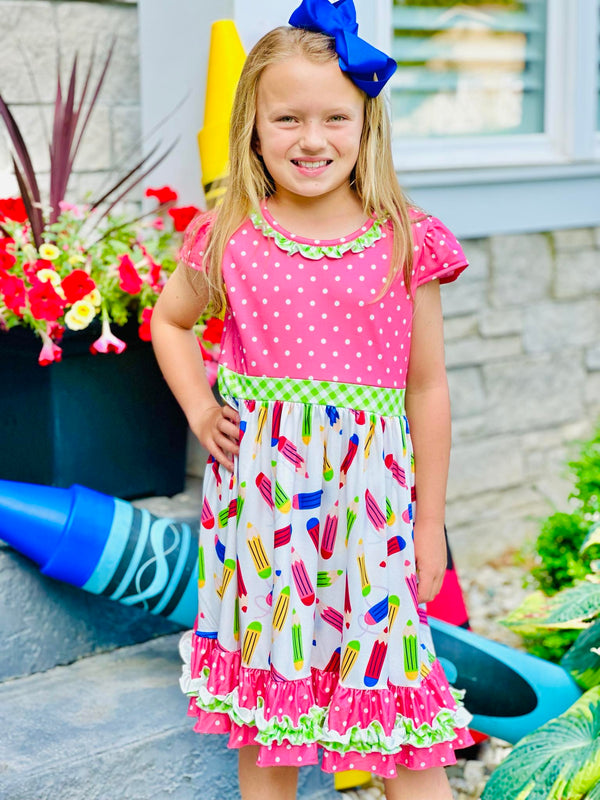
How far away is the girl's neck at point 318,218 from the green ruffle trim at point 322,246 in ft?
0.07

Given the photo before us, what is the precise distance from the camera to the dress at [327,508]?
1613 mm

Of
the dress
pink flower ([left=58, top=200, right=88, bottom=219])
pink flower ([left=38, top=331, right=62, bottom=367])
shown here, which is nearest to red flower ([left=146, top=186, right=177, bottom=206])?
pink flower ([left=58, top=200, right=88, bottom=219])

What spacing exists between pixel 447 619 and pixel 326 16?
4.41 feet

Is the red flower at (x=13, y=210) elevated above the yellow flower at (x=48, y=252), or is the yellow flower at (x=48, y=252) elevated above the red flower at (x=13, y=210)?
the red flower at (x=13, y=210)

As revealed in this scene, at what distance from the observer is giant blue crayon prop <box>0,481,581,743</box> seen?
2.04m

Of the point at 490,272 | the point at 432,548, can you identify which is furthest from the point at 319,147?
the point at 490,272

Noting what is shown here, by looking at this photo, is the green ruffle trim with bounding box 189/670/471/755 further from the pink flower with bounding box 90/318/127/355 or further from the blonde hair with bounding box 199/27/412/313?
the pink flower with bounding box 90/318/127/355

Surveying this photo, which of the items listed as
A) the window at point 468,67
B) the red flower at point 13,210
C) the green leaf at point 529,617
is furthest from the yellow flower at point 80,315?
the window at point 468,67

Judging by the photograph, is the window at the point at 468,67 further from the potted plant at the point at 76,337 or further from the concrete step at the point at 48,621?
the concrete step at the point at 48,621

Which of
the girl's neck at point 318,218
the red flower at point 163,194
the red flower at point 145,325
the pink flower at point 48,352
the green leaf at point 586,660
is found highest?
the red flower at point 163,194

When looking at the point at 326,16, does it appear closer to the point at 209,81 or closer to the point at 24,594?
the point at 209,81

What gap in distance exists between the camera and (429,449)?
5.64 ft

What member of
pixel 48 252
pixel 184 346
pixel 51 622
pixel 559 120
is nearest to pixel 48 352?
pixel 48 252

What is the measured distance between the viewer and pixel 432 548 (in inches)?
68.1
